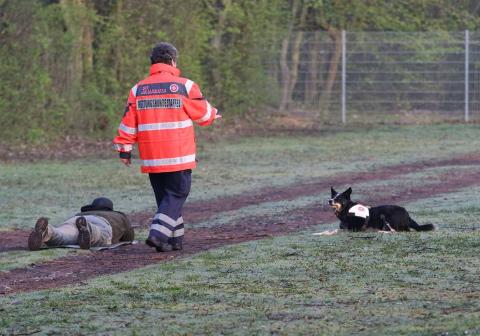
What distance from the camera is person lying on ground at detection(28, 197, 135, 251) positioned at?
35.4ft

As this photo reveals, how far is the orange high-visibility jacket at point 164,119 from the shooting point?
10.5 metres

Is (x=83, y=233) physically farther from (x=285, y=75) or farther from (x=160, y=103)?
(x=285, y=75)

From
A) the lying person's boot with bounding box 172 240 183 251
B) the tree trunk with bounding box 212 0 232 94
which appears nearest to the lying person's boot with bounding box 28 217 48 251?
the lying person's boot with bounding box 172 240 183 251

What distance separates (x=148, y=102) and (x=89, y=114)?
47.7 ft

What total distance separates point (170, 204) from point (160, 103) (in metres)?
0.97

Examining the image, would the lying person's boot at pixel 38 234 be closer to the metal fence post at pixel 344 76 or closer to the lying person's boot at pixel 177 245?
the lying person's boot at pixel 177 245

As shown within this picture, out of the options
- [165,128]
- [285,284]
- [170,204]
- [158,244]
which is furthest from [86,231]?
[285,284]

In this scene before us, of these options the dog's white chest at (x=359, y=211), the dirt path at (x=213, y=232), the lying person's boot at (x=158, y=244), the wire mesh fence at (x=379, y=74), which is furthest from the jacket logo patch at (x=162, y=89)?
the wire mesh fence at (x=379, y=74)

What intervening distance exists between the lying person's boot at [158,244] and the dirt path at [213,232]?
76 millimetres

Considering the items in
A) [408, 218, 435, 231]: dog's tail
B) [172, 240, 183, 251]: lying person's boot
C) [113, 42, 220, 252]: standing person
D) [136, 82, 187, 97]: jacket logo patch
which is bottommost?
[172, 240, 183, 251]: lying person's boot

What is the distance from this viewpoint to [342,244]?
10164 mm

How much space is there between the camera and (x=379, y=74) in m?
31.5

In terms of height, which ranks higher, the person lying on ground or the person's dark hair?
the person's dark hair

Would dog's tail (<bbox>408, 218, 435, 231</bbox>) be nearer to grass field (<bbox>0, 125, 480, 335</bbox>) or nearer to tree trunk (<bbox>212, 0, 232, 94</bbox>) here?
grass field (<bbox>0, 125, 480, 335</bbox>)
